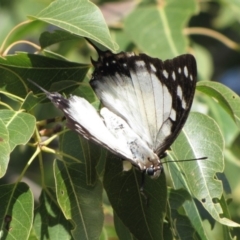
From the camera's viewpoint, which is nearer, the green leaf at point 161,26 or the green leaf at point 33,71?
the green leaf at point 33,71

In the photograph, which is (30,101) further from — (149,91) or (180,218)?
(180,218)

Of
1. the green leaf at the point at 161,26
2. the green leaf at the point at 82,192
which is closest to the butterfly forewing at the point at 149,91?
the green leaf at the point at 82,192

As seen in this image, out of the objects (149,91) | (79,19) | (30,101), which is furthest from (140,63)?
(30,101)

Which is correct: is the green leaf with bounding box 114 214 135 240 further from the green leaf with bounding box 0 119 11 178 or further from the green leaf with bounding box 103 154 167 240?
the green leaf with bounding box 0 119 11 178

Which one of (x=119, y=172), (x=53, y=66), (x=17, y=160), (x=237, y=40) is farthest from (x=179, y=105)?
(x=237, y=40)

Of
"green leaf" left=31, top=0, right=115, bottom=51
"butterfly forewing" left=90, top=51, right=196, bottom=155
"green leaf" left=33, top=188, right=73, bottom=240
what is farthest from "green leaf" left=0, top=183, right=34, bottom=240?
"green leaf" left=31, top=0, right=115, bottom=51

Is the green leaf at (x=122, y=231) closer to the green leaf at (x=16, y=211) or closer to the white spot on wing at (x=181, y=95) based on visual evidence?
the green leaf at (x=16, y=211)
